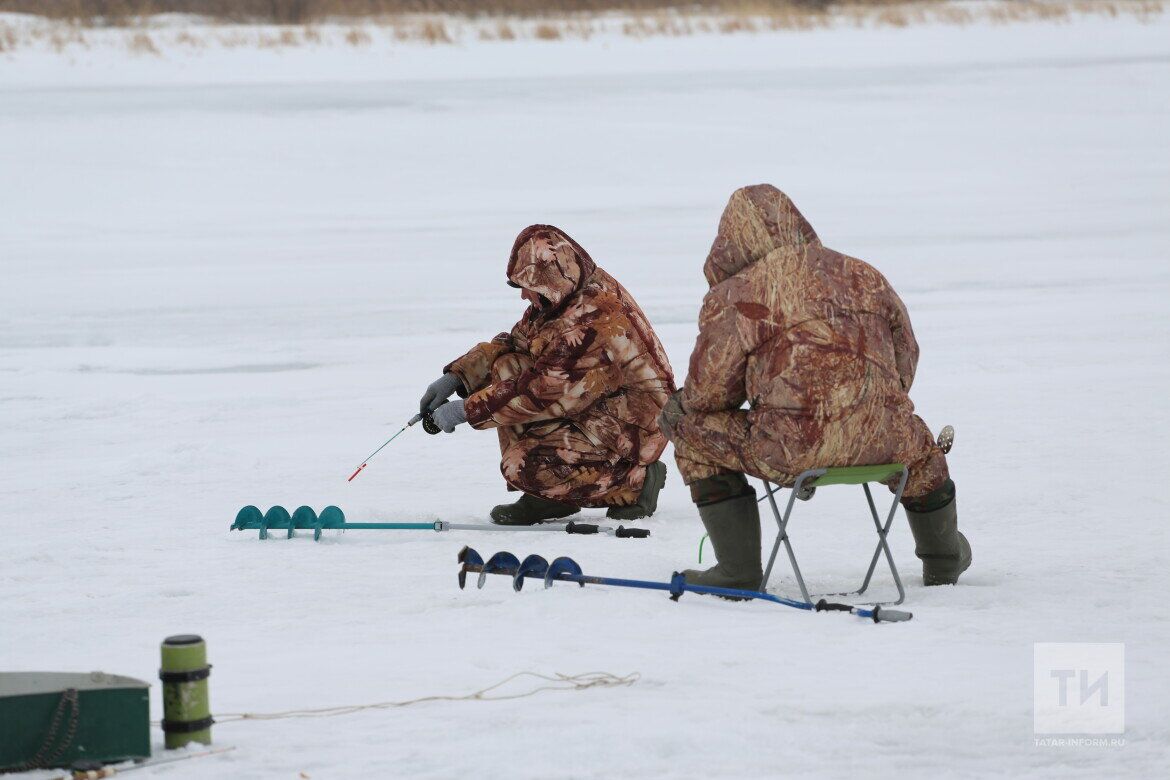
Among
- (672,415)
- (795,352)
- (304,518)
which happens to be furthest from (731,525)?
(304,518)

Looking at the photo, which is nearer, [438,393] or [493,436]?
[438,393]

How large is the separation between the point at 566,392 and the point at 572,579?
116cm

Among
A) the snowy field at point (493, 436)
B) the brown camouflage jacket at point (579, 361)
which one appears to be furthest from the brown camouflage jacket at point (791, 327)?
the brown camouflage jacket at point (579, 361)

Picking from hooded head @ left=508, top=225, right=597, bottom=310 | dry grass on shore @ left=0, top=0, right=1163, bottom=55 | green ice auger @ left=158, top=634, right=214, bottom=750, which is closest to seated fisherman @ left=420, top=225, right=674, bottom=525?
hooded head @ left=508, top=225, right=597, bottom=310

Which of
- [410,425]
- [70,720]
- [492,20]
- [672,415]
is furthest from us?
[492,20]

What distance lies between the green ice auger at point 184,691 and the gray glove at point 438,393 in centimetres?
255

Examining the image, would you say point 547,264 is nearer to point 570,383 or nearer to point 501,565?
point 570,383

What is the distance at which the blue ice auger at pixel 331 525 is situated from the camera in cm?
588

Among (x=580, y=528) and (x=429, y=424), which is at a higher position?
(x=429, y=424)

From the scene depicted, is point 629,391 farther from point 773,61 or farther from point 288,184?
point 773,61

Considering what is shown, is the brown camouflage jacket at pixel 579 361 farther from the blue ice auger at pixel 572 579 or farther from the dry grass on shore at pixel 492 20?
the dry grass on shore at pixel 492 20

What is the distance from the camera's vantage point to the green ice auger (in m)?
3.54

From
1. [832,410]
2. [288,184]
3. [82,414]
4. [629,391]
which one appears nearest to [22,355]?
[82,414]

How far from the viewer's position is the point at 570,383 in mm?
5906
